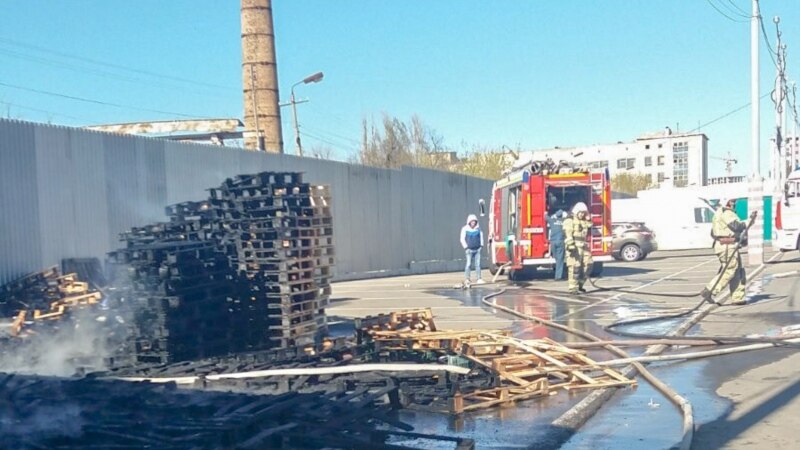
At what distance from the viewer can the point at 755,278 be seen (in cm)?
1944

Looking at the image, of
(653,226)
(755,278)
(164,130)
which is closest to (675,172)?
(653,226)

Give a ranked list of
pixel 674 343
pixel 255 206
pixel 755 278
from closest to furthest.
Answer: pixel 674 343
pixel 255 206
pixel 755 278

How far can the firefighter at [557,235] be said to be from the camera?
19.5m

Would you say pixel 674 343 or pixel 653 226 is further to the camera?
pixel 653 226

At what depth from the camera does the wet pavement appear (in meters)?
6.58

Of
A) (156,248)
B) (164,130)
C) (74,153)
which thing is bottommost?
(156,248)

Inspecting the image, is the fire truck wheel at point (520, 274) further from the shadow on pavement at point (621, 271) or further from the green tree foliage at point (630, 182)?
the green tree foliage at point (630, 182)

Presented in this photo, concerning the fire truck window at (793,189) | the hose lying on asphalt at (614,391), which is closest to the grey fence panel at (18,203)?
the hose lying on asphalt at (614,391)

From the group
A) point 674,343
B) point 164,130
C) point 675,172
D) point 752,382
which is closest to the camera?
point 752,382

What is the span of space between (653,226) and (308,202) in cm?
2937

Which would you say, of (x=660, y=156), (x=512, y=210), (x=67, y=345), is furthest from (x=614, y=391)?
(x=660, y=156)

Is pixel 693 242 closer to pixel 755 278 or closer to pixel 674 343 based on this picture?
pixel 755 278

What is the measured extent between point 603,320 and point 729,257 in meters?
2.61

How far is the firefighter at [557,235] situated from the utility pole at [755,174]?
607 centimetres
